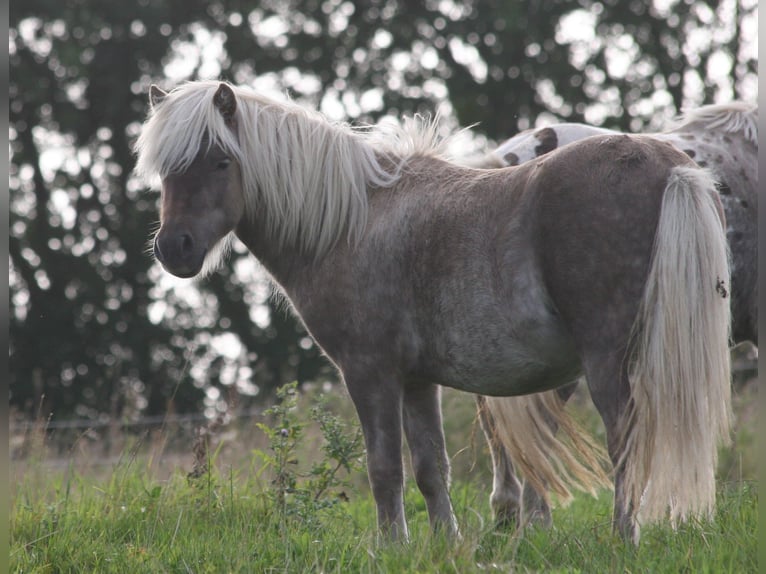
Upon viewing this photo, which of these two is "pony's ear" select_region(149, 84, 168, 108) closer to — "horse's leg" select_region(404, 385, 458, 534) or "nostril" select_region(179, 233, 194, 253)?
"nostril" select_region(179, 233, 194, 253)

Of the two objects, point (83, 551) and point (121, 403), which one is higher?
point (83, 551)

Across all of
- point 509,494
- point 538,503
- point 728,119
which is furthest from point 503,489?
point 728,119

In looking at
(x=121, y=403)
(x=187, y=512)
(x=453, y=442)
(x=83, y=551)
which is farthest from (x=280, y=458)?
(x=121, y=403)

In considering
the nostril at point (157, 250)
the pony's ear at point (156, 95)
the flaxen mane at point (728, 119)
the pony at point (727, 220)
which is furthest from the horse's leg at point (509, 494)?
the pony's ear at point (156, 95)

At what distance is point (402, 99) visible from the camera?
19.3 m

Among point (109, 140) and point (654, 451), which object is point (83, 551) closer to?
point (654, 451)

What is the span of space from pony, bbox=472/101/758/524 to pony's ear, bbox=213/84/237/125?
Result: 1.45 metres

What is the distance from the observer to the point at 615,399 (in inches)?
139

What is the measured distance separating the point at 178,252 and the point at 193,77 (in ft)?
53.8

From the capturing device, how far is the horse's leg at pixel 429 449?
441 cm

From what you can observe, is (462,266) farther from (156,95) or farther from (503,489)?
(156,95)

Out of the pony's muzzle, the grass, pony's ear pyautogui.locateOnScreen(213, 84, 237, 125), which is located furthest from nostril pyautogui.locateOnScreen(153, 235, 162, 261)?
the grass

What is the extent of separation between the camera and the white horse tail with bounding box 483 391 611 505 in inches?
186

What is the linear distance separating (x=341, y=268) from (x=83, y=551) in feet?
5.92
